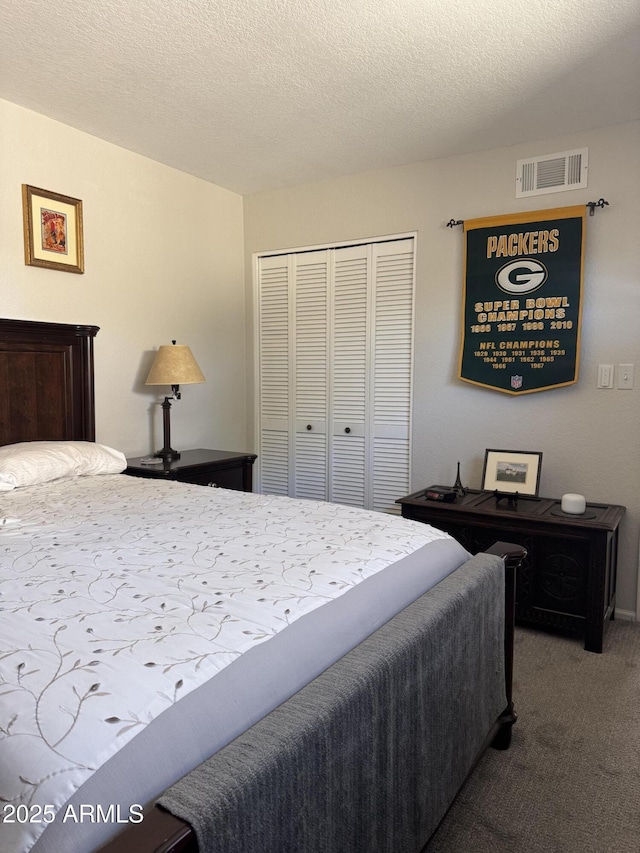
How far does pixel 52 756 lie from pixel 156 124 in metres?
3.05

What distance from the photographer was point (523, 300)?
3215mm

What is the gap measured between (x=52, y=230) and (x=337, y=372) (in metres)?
1.85

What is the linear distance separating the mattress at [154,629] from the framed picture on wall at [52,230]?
1.51 meters

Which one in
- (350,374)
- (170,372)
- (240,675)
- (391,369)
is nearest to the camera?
(240,675)

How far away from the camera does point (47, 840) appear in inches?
29.6

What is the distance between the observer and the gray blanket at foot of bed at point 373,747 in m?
0.87

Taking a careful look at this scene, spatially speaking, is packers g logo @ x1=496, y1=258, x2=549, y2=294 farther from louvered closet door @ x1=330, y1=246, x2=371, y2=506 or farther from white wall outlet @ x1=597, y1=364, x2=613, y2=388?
louvered closet door @ x1=330, y1=246, x2=371, y2=506

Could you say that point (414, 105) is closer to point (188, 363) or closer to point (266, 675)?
point (188, 363)

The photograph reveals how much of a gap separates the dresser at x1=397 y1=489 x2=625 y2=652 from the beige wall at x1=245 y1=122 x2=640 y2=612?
0.28 metres

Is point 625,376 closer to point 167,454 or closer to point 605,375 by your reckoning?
point 605,375

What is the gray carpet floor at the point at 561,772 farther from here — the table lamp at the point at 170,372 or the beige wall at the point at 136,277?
the beige wall at the point at 136,277

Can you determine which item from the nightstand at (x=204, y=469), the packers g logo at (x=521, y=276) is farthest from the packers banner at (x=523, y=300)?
the nightstand at (x=204, y=469)

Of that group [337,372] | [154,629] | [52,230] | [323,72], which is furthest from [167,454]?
[154,629]

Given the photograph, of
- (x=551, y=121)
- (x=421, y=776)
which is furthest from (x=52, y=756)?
(x=551, y=121)
